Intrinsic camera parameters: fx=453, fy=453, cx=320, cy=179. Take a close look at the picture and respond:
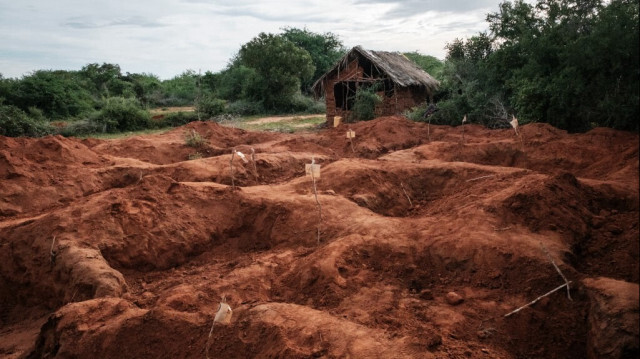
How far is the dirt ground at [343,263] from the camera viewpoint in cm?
306

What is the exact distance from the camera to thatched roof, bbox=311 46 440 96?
17062 mm

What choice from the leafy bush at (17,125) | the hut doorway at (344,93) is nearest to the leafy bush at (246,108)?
the hut doorway at (344,93)

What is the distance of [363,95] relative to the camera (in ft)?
55.5

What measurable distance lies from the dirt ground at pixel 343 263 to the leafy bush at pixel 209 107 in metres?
13.3

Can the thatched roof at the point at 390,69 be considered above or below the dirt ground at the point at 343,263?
above

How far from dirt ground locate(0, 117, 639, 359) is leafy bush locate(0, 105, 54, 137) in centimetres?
884

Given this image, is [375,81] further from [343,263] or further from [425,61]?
[425,61]

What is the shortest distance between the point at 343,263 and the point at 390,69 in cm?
1427

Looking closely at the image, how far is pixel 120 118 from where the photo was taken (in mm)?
18141

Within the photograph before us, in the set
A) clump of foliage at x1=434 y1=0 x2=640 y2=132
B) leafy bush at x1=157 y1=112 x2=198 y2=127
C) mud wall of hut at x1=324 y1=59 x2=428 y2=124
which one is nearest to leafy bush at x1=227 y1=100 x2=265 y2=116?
leafy bush at x1=157 y1=112 x2=198 y2=127

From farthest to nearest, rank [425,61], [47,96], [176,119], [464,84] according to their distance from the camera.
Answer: [425,61] < [47,96] < [176,119] < [464,84]

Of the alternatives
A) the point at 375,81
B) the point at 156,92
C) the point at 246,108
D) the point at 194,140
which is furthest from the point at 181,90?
the point at 194,140

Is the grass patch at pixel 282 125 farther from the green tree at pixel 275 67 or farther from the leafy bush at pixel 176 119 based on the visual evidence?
the green tree at pixel 275 67

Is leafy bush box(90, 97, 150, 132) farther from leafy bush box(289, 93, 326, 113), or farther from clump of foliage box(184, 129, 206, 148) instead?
leafy bush box(289, 93, 326, 113)
